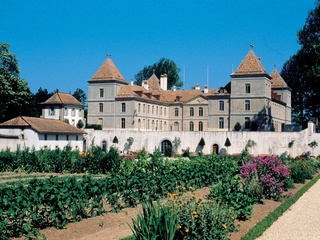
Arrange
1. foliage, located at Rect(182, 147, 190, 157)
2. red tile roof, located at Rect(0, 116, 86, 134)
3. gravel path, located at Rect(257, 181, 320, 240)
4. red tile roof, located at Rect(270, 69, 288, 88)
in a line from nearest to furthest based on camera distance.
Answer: gravel path, located at Rect(257, 181, 320, 240) < red tile roof, located at Rect(0, 116, 86, 134) < foliage, located at Rect(182, 147, 190, 157) < red tile roof, located at Rect(270, 69, 288, 88)

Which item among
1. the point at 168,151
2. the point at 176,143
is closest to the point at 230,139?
the point at 176,143

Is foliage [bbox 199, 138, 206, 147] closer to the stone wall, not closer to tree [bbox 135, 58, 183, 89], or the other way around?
the stone wall

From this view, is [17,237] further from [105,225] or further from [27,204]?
[105,225]

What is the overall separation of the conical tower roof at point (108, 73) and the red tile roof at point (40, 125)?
13326mm

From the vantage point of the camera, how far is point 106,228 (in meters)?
10.6

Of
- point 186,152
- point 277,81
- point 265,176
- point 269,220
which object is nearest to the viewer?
point 269,220

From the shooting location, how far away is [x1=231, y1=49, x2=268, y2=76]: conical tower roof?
179ft

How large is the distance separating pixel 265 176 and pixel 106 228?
635cm

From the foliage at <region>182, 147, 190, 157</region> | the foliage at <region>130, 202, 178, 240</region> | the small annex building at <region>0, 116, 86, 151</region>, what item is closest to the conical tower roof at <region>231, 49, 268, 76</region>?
the foliage at <region>182, 147, 190, 157</region>

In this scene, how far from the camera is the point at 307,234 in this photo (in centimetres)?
1045

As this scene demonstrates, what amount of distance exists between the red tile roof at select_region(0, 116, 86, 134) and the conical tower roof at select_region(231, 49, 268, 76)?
→ 805 inches

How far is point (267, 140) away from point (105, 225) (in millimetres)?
35179

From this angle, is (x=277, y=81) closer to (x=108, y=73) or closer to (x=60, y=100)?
(x=108, y=73)

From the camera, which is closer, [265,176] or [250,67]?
[265,176]
